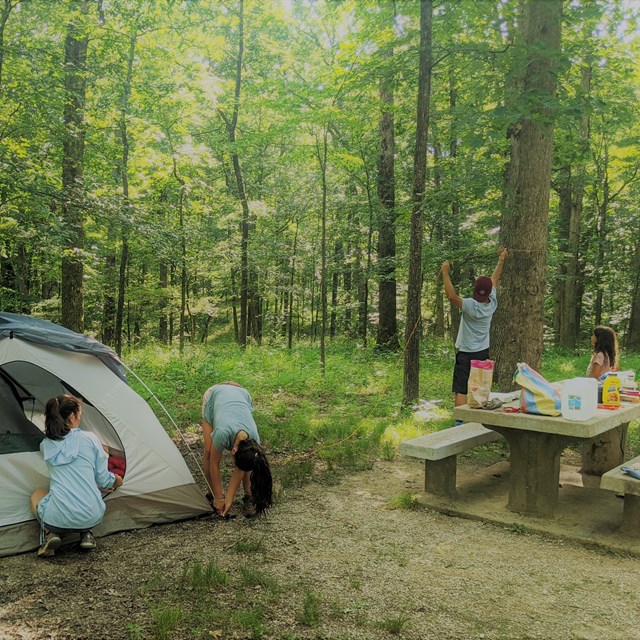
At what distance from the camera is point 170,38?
15.6 meters

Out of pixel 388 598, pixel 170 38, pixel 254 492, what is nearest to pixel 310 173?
pixel 170 38

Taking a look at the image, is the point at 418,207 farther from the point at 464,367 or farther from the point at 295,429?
the point at 295,429

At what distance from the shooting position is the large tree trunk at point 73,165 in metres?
7.41

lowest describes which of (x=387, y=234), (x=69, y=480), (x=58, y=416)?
(x=69, y=480)

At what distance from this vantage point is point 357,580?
10.9 ft

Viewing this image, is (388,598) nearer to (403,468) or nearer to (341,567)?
(341,567)

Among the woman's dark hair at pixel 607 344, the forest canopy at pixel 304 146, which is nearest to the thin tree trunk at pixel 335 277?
the forest canopy at pixel 304 146

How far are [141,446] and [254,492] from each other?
1032 mm

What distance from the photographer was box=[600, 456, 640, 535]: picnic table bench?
3707mm

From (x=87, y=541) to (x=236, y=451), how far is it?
1209mm

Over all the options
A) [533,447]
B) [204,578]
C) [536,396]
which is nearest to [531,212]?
[536,396]

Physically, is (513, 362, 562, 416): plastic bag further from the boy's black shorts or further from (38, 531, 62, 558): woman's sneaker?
(38, 531, 62, 558): woman's sneaker

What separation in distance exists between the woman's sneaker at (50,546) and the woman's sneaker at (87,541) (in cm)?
14

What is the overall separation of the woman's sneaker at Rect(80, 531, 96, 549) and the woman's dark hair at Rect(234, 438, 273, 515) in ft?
3.74
